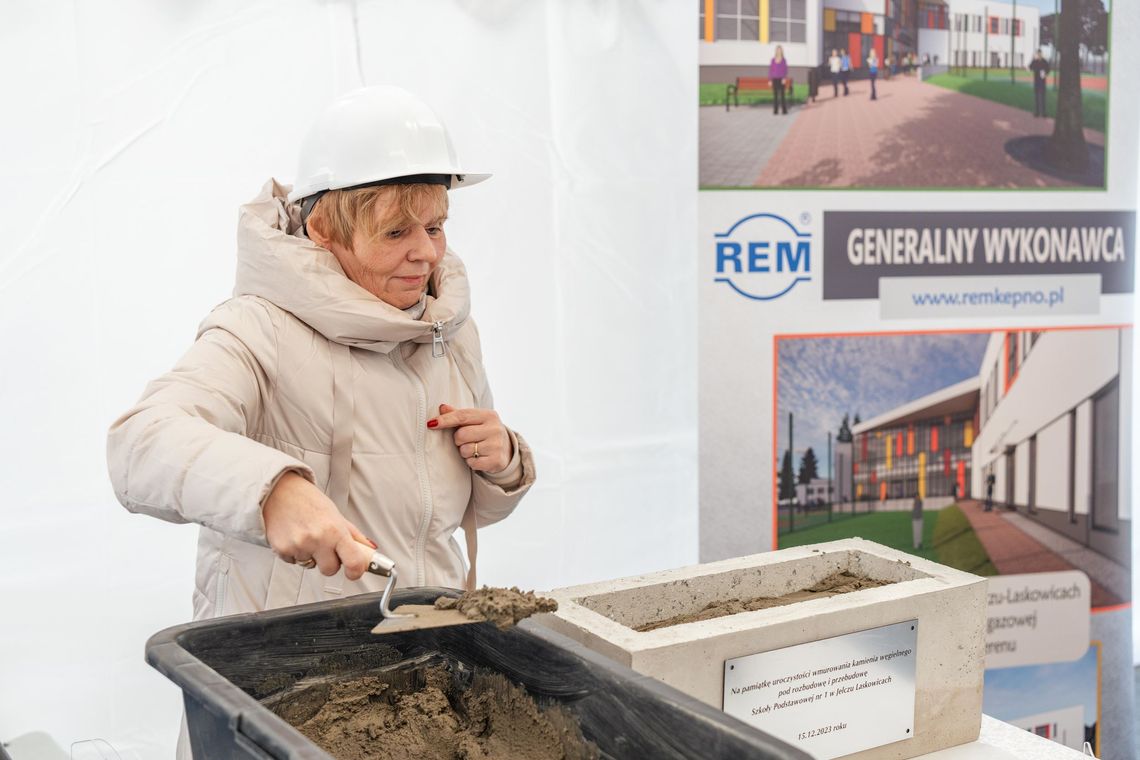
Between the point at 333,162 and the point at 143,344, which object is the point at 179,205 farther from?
the point at 333,162

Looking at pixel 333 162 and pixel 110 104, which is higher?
pixel 110 104

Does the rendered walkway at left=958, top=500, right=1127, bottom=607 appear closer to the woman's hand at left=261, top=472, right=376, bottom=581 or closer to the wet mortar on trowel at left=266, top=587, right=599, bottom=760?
the wet mortar on trowel at left=266, top=587, right=599, bottom=760

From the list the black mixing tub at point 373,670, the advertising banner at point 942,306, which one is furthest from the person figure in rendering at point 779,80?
the black mixing tub at point 373,670

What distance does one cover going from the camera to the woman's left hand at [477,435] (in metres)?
1.50

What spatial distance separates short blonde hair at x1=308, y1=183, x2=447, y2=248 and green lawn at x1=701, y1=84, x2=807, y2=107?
1.26m

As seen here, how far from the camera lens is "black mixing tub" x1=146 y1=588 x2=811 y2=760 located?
878mm

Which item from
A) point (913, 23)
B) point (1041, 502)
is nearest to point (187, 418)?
point (913, 23)

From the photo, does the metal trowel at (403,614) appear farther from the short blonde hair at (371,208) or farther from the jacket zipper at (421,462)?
the short blonde hair at (371,208)

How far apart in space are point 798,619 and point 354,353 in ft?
2.12

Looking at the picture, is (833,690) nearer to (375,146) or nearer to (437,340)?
(437,340)

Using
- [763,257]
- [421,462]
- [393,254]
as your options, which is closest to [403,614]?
[421,462]

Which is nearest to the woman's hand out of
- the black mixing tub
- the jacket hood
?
the black mixing tub

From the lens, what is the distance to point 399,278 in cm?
148

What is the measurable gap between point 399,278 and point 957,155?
182cm
